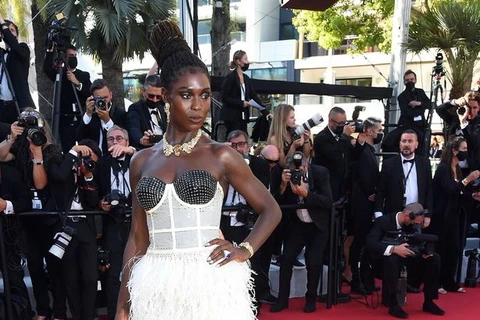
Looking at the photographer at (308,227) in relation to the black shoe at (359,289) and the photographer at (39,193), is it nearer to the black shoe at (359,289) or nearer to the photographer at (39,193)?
the black shoe at (359,289)

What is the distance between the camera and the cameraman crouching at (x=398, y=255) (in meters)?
4.62

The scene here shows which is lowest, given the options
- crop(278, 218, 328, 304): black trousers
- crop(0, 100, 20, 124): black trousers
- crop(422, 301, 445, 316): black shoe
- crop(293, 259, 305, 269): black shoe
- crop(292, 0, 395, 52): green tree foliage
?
crop(422, 301, 445, 316): black shoe

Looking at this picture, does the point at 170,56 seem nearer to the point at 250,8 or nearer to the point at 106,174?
the point at 106,174

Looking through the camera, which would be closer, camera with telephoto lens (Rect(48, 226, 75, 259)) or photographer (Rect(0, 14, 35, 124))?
camera with telephoto lens (Rect(48, 226, 75, 259))

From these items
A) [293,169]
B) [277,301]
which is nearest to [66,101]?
[293,169]

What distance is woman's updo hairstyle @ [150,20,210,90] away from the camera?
6.36ft

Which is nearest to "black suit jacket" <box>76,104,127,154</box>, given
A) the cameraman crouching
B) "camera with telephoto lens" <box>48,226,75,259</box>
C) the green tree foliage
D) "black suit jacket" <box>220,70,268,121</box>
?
"camera with telephoto lens" <box>48,226,75,259</box>

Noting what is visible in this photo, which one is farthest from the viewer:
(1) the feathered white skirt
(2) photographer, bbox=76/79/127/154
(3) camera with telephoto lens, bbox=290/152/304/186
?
(2) photographer, bbox=76/79/127/154

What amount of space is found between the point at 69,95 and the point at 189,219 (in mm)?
3725

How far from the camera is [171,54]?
202 centimetres

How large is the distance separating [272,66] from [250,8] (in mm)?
2852

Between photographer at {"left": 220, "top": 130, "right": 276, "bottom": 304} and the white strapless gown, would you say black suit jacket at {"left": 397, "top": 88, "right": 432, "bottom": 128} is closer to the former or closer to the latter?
photographer at {"left": 220, "top": 130, "right": 276, "bottom": 304}

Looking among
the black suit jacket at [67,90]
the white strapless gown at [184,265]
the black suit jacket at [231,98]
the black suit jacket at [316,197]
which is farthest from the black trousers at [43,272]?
the black suit jacket at [231,98]

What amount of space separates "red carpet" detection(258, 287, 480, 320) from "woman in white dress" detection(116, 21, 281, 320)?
2709 mm
